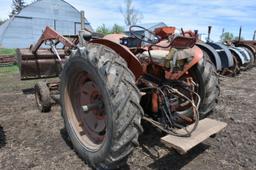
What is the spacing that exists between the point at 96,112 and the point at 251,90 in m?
5.33

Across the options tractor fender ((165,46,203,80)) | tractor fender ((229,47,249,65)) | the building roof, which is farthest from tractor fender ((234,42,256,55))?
the building roof

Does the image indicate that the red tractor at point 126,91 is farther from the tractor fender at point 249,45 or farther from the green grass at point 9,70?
the tractor fender at point 249,45

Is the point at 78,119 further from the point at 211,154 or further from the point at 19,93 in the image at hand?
the point at 19,93

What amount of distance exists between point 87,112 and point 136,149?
81 centimetres

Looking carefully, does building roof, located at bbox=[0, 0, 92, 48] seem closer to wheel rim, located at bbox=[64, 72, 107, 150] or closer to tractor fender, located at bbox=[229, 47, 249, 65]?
tractor fender, located at bbox=[229, 47, 249, 65]

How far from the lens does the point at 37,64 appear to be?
5508mm

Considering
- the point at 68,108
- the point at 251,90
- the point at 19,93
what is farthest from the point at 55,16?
the point at 68,108

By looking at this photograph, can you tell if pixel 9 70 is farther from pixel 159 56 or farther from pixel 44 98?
pixel 159 56

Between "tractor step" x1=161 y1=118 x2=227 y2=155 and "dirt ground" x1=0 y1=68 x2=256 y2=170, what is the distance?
15.2 inches

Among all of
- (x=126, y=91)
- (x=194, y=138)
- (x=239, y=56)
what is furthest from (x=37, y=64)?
(x=239, y=56)

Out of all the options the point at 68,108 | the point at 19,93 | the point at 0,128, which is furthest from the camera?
the point at 19,93

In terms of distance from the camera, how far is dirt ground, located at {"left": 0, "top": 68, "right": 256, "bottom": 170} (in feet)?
8.95

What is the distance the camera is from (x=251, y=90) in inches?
264

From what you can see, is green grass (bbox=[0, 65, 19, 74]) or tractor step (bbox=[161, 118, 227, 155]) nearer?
tractor step (bbox=[161, 118, 227, 155])
